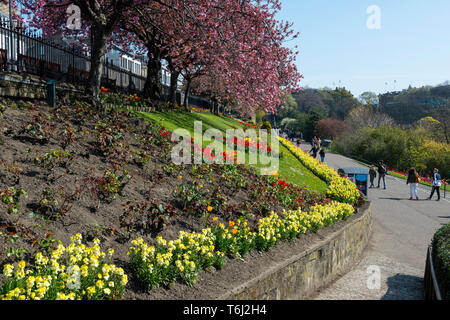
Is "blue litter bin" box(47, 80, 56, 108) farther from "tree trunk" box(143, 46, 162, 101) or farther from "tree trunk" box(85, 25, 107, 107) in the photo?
"tree trunk" box(143, 46, 162, 101)

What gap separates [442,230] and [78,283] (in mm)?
7382

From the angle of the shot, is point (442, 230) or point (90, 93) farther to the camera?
point (90, 93)

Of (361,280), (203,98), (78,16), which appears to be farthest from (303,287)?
(203,98)

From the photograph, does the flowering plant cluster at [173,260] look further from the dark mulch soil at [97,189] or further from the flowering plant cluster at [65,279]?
the flowering plant cluster at [65,279]

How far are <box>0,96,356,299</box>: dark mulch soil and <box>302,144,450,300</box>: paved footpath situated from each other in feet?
4.48

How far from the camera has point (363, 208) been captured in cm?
1380

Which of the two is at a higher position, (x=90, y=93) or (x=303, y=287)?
(x=90, y=93)

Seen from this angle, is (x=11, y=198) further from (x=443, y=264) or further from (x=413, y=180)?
(x=413, y=180)

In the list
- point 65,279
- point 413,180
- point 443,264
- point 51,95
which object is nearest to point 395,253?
point 443,264

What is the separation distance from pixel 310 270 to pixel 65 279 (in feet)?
16.3

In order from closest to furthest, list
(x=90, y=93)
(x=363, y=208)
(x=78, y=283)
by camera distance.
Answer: (x=78, y=283) < (x=90, y=93) < (x=363, y=208)

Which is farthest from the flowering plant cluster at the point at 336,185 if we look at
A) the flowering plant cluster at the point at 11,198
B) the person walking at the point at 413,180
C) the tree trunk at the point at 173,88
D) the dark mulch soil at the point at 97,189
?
the flowering plant cluster at the point at 11,198

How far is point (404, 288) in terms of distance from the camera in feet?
28.5
